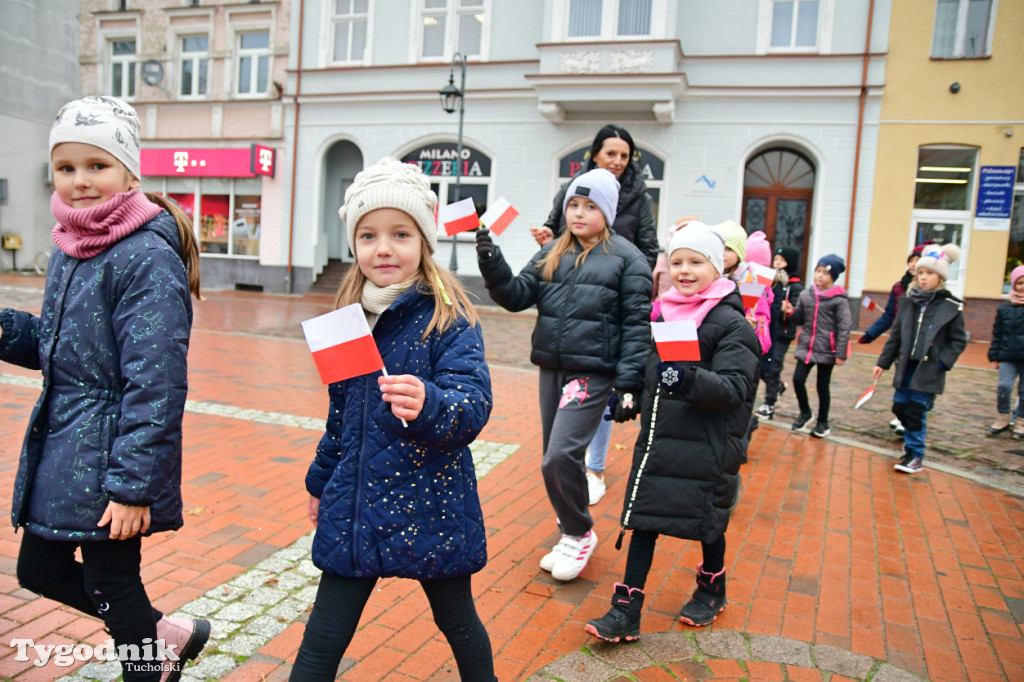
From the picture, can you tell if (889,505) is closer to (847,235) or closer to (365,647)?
(365,647)

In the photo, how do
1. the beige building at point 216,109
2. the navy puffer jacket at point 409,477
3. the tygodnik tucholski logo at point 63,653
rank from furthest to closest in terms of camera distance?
the beige building at point 216,109
the tygodnik tucholski logo at point 63,653
the navy puffer jacket at point 409,477

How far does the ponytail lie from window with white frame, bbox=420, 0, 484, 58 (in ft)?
56.2

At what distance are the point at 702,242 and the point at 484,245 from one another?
0.95 metres

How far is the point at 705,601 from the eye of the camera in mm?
3059

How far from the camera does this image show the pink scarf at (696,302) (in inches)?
114

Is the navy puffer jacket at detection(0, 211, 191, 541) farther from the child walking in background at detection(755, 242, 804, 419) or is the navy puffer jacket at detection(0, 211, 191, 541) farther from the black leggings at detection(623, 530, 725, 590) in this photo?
the child walking in background at detection(755, 242, 804, 419)

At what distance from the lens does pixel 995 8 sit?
14.7 m

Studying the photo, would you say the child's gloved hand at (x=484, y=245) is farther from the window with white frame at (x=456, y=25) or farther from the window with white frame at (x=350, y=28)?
the window with white frame at (x=350, y=28)

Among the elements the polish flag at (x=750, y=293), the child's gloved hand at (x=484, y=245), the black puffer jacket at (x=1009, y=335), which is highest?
the child's gloved hand at (x=484, y=245)

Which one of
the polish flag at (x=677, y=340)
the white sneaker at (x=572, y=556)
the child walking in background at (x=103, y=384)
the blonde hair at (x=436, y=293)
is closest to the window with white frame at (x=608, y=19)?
the white sneaker at (x=572, y=556)

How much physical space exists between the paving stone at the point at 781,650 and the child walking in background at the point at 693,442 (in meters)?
0.45

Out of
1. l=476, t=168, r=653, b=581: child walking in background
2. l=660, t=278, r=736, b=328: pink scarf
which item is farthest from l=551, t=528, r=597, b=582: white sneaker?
l=660, t=278, r=736, b=328: pink scarf

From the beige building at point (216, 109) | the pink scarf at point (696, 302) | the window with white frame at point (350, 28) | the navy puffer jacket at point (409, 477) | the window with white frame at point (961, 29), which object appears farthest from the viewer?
the beige building at point (216, 109)

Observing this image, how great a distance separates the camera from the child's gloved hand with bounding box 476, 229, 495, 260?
10.7 feet
